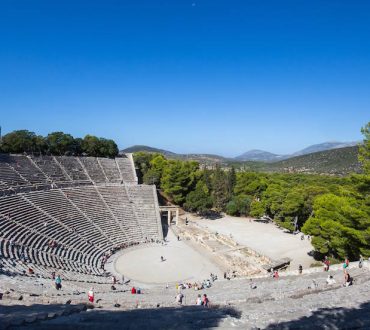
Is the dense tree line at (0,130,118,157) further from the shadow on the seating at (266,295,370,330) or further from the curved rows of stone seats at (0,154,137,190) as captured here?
the shadow on the seating at (266,295,370,330)

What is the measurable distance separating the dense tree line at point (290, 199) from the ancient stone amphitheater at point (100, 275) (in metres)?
3.86

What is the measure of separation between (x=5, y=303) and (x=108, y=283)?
9356mm

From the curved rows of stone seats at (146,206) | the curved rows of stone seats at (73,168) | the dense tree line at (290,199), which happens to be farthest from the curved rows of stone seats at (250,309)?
the curved rows of stone seats at (73,168)

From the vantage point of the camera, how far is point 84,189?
35.3m

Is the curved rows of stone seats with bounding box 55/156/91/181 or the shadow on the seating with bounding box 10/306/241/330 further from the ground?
the curved rows of stone seats with bounding box 55/156/91/181

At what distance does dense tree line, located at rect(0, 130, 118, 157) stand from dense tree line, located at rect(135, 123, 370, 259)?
6.02 meters

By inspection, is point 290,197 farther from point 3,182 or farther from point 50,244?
point 3,182

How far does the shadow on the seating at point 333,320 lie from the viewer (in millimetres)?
7395

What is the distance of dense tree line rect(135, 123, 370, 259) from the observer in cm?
1942

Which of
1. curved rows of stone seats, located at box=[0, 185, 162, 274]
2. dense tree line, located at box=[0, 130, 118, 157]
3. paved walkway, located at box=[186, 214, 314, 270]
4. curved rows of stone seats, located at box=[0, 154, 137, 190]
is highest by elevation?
dense tree line, located at box=[0, 130, 118, 157]

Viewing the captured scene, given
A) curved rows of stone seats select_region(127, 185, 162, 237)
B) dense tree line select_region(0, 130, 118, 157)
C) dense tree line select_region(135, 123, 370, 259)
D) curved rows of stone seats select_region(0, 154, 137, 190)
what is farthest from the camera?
dense tree line select_region(0, 130, 118, 157)

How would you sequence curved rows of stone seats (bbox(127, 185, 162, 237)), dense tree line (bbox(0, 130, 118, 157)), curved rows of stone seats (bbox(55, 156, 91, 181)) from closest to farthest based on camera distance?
1. curved rows of stone seats (bbox(127, 185, 162, 237))
2. curved rows of stone seats (bbox(55, 156, 91, 181))
3. dense tree line (bbox(0, 130, 118, 157))

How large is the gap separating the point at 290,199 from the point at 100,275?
2364 cm

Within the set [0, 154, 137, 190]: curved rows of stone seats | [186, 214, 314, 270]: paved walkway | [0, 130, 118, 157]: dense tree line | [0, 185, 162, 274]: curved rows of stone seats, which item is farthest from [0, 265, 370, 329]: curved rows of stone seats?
[0, 130, 118, 157]: dense tree line
